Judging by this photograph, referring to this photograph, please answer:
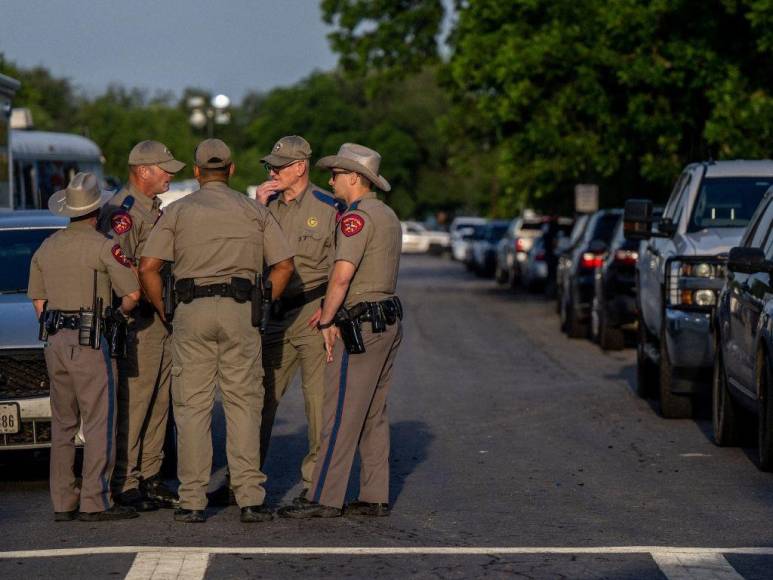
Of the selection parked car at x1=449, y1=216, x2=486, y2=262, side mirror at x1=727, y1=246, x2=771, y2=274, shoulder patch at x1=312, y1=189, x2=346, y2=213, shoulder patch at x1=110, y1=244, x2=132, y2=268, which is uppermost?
shoulder patch at x1=312, y1=189, x2=346, y2=213

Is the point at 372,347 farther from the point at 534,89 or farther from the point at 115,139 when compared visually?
the point at 115,139

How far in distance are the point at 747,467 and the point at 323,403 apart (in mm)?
3257

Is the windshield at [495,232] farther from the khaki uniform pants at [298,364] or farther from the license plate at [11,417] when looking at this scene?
the khaki uniform pants at [298,364]

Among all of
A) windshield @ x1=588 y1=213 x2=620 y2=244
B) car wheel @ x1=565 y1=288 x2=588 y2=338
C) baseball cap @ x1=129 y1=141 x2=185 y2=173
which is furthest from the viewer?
car wheel @ x1=565 y1=288 x2=588 y2=338

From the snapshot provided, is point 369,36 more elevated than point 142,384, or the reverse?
point 369,36

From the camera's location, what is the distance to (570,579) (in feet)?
24.7

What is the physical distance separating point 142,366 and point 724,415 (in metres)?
4.41

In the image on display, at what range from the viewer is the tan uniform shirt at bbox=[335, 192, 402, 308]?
898 cm

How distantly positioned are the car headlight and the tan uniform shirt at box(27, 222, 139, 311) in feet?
18.9

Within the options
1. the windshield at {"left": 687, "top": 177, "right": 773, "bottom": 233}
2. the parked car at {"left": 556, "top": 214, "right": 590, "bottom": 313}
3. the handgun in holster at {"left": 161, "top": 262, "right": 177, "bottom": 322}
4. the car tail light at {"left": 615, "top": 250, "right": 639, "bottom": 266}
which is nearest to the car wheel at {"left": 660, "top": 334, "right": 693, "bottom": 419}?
the windshield at {"left": 687, "top": 177, "right": 773, "bottom": 233}

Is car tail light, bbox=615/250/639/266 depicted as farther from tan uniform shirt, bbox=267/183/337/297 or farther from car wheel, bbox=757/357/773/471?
tan uniform shirt, bbox=267/183/337/297

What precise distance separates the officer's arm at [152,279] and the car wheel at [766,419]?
149 inches

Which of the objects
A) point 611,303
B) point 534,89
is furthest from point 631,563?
point 534,89

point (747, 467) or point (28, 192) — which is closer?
point (747, 467)
